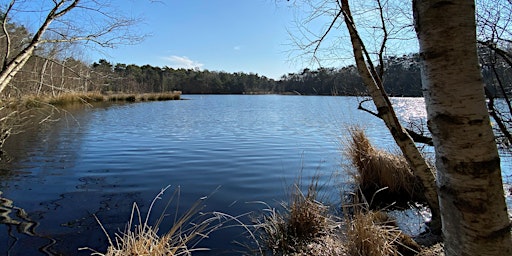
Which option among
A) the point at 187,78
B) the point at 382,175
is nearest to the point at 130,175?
the point at 382,175

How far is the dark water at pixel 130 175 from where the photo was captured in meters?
3.48

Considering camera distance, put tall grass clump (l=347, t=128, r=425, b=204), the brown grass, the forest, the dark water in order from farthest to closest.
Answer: tall grass clump (l=347, t=128, r=425, b=204) < the forest < the dark water < the brown grass

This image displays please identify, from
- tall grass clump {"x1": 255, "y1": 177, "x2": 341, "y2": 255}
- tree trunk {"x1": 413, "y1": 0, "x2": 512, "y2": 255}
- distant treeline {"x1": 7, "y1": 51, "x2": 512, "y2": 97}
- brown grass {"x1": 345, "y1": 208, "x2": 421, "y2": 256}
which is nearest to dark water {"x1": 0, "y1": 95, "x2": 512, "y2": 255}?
tall grass clump {"x1": 255, "y1": 177, "x2": 341, "y2": 255}

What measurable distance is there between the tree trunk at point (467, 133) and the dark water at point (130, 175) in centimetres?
249

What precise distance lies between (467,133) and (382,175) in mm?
4221

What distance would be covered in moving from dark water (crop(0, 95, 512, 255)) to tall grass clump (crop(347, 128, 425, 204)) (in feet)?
1.42

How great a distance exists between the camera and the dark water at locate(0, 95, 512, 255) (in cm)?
348

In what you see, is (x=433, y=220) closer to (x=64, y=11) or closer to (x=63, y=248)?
(x=63, y=248)

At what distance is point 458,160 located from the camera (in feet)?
3.22

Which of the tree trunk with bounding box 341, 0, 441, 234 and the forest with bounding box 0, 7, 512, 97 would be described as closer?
the tree trunk with bounding box 341, 0, 441, 234

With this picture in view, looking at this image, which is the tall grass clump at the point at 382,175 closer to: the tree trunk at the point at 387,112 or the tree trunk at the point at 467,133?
the tree trunk at the point at 387,112

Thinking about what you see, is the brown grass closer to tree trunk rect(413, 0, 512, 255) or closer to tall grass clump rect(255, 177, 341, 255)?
tall grass clump rect(255, 177, 341, 255)

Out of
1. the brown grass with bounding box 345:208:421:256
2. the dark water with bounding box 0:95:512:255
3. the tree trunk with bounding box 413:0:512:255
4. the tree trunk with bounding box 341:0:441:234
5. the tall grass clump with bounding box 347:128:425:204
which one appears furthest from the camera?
the tall grass clump with bounding box 347:128:425:204

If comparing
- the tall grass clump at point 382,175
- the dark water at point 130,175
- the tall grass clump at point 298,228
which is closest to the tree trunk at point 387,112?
the tall grass clump at point 298,228
